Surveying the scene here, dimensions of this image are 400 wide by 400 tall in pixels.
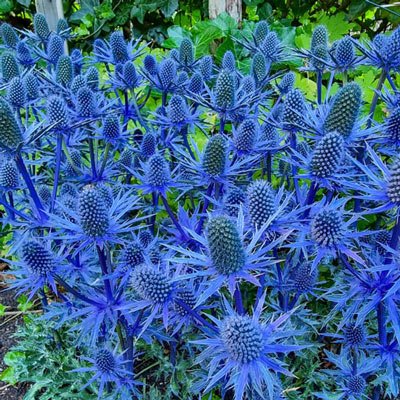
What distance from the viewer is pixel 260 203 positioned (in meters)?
1.27

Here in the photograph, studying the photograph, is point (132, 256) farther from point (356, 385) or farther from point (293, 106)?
point (356, 385)

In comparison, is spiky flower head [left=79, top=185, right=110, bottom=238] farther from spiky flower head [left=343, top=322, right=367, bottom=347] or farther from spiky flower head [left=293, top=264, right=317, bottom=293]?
spiky flower head [left=343, top=322, right=367, bottom=347]

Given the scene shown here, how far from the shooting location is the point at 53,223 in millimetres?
1321

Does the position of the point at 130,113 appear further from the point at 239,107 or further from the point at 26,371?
the point at 26,371

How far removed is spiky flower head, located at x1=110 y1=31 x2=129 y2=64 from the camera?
2.14 m

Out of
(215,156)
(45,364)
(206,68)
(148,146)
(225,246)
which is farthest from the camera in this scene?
(206,68)

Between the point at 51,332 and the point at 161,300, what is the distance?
107 centimetres

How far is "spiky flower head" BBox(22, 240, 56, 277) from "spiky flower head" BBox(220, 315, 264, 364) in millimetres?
550

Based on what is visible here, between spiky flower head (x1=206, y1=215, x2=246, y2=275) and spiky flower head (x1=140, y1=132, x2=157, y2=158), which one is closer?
spiky flower head (x1=206, y1=215, x2=246, y2=275)

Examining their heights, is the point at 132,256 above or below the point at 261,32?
below

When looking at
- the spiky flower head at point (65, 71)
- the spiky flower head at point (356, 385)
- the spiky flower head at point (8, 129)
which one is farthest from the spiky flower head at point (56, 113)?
the spiky flower head at point (356, 385)

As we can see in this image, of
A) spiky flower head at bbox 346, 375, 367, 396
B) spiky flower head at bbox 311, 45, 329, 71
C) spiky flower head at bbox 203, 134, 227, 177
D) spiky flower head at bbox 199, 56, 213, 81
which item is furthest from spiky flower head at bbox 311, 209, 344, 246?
spiky flower head at bbox 199, 56, 213, 81

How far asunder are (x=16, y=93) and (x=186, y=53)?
0.84 metres

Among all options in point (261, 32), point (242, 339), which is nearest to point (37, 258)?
point (242, 339)
